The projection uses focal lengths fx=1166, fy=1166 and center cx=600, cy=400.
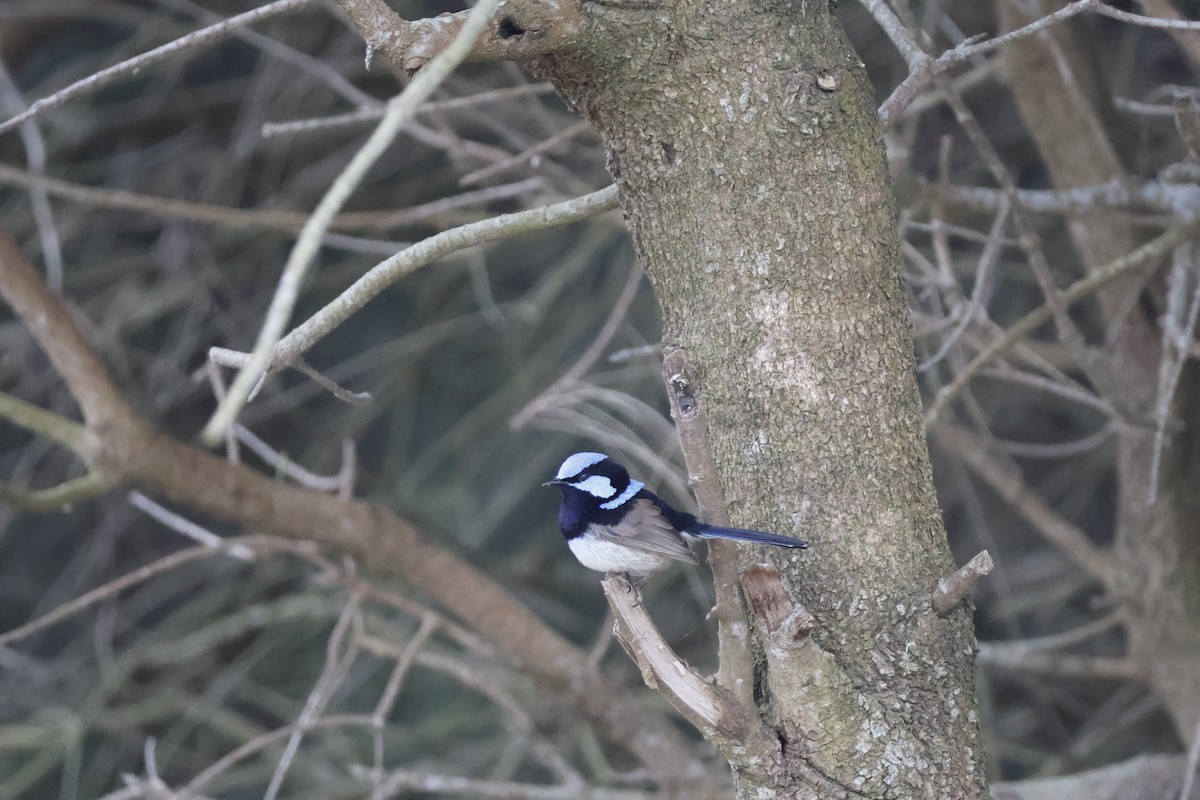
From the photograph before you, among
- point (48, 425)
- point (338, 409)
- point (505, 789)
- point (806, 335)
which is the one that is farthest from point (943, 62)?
point (338, 409)

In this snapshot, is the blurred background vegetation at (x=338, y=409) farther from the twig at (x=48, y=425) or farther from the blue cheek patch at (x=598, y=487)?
the blue cheek patch at (x=598, y=487)

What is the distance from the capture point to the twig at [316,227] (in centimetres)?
91

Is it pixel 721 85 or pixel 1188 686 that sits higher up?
pixel 721 85

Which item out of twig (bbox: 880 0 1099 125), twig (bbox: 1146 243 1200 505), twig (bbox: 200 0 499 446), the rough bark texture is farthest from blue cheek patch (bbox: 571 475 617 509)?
twig (bbox: 200 0 499 446)

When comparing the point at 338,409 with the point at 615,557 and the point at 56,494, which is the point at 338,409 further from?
the point at 615,557

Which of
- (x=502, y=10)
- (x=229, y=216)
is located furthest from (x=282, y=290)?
(x=229, y=216)

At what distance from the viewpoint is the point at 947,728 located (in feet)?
5.80

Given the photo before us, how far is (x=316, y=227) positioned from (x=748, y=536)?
0.95 m

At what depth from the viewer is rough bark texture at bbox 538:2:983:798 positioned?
176 cm

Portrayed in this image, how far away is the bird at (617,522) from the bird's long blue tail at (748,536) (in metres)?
0.42

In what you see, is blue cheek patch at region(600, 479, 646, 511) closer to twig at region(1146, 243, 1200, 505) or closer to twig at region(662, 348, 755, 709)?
twig at region(662, 348, 755, 709)

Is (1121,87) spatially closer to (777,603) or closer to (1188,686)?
(1188,686)

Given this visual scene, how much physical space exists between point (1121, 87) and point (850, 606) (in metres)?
3.28

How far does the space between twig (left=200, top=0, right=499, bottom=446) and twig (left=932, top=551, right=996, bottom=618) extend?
1.01 metres
